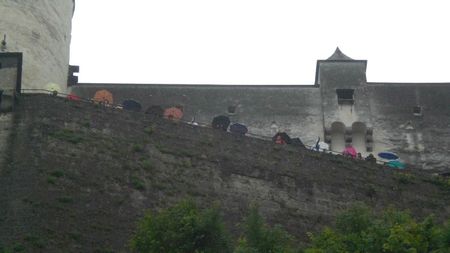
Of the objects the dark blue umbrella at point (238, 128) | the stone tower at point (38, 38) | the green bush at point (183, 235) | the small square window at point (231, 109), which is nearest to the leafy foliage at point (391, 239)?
the green bush at point (183, 235)

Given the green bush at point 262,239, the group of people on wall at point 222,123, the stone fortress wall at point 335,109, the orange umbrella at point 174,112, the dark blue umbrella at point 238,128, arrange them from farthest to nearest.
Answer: the stone fortress wall at point 335,109 → the orange umbrella at point 174,112 → the dark blue umbrella at point 238,128 → the group of people on wall at point 222,123 → the green bush at point 262,239

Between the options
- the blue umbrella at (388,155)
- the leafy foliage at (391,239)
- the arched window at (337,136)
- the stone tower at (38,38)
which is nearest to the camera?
the leafy foliage at (391,239)

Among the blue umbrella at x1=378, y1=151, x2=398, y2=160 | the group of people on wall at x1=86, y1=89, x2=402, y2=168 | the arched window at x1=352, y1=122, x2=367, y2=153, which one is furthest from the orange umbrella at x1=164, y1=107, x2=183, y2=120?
the blue umbrella at x1=378, y1=151, x2=398, y2=160

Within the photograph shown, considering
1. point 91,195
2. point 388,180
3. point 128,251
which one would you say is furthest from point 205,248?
point 388,180

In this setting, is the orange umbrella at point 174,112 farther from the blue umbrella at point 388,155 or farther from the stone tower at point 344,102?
the blue umbrella at point 388,155

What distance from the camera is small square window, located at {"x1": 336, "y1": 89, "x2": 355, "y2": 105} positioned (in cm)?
4250

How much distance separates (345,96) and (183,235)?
19.2 metres

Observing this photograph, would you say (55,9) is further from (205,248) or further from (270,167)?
(205,248)

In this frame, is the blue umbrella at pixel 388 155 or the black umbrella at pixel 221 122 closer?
the black umbrella at pixel 221 122

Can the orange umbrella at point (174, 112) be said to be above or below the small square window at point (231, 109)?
below

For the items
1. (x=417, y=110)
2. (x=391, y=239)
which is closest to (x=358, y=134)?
(x=417, y=110)

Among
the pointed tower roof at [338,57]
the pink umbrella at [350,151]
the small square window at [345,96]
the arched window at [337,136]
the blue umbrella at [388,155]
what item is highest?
the pointed tower roof at [338,57]

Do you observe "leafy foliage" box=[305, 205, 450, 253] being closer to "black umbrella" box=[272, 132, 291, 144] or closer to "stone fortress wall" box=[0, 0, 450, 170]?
"black umbrella" box=[272, 132, 291, 144]

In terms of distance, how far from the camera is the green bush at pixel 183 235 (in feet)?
80.4
